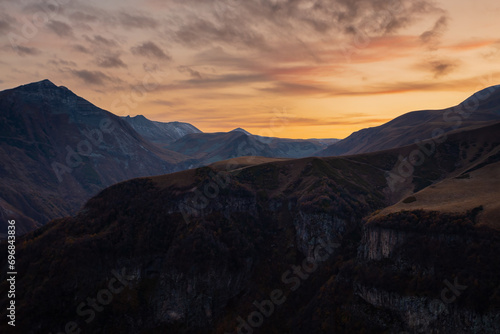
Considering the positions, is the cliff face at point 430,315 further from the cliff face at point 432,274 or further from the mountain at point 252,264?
the mountain at point 252,264

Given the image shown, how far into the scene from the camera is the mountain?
4240 inches

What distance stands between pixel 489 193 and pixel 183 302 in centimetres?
14741

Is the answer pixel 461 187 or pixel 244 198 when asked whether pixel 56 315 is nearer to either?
pixel 244 198

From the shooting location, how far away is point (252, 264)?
16738 cm

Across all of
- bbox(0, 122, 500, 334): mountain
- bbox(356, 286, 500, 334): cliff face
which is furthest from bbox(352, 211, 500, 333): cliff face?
bbox(0, 122, 500, 334): mountain

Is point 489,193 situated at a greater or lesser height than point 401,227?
greater

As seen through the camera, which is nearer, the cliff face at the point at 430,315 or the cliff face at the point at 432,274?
the cliff face at the point at 430,315

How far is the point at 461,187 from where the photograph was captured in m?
147

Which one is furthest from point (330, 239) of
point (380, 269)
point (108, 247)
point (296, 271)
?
point (108, 247)

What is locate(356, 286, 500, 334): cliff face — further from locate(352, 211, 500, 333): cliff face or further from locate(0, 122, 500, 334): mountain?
locate(0, 122, 500, 334): mountain

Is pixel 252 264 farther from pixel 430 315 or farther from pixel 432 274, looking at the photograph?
pixel 432 274

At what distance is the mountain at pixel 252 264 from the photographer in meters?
108

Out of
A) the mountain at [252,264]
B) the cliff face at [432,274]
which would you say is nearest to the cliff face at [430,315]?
the cliff face at [432,274]

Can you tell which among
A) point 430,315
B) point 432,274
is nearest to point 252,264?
point 430,315
